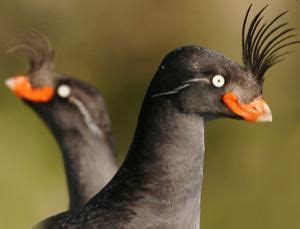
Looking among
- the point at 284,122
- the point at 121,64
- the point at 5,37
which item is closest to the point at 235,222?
the point at 284,122

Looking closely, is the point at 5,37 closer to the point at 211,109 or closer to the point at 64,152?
the point at 64,152

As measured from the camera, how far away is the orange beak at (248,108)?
5.91 meters

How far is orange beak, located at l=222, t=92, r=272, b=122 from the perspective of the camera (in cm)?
591

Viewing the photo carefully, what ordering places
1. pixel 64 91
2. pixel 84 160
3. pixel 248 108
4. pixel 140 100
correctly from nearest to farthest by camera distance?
1. pixel 248 108
2. pixel 84 160
3. pixel 64 91
4. pixel 140 100

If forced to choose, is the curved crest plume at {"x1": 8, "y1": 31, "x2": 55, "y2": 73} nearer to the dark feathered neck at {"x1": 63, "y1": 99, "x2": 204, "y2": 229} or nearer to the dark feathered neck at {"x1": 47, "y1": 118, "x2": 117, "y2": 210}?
the dark feathered neck at {"x1": 47, "y1": 118, "x2": 117, "y2": 210}

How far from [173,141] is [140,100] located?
22.2 ft

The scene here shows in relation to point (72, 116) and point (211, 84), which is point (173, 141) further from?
point (72, 116)

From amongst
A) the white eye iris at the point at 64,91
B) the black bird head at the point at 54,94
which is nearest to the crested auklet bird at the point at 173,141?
the black bird head at the point at 54,94

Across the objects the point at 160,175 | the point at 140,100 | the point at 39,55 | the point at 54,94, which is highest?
the point at 140,100

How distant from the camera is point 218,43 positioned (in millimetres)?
12883

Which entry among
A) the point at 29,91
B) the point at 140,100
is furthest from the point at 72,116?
the point at 140,100

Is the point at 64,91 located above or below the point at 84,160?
above

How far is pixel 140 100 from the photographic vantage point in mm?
12578

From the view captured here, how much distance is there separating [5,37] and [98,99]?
18.6 ft
